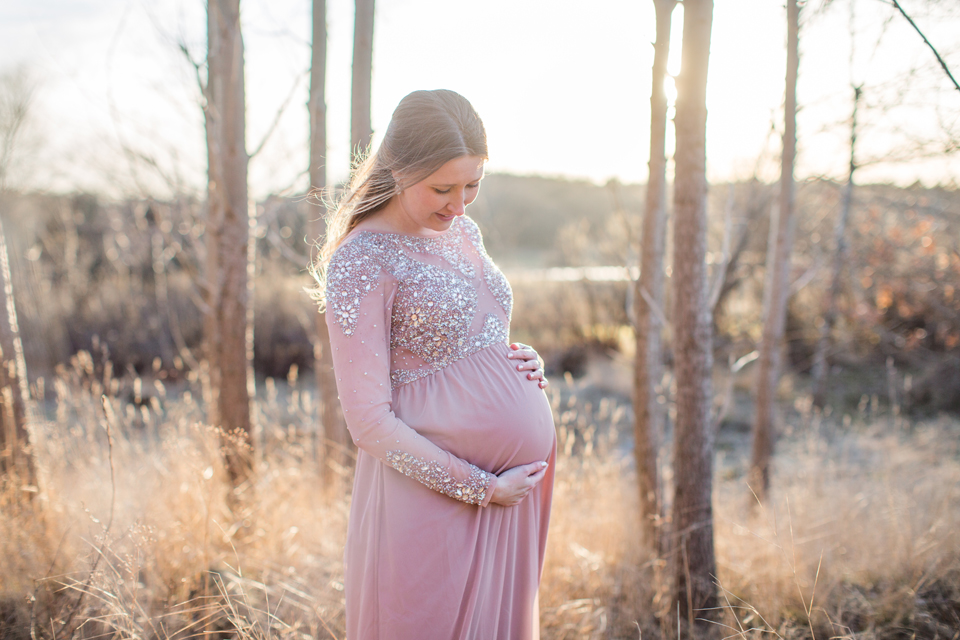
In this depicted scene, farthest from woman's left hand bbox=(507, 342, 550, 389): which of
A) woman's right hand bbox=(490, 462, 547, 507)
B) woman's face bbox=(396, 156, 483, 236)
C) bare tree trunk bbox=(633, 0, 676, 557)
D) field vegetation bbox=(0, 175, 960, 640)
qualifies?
bare tree trunk bbox=(633, 0, 676, 557)

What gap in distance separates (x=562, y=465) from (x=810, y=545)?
1424 millimetres

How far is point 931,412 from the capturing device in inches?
294

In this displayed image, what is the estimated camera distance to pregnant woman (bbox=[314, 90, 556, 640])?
140 centimetres

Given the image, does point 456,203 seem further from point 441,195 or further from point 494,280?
point 494,280

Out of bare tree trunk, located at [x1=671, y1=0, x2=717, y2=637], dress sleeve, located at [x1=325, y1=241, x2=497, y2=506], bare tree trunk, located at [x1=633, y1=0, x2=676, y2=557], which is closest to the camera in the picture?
dress sleeve, located at [x1=325, y1=241, x2=497, y2=506]

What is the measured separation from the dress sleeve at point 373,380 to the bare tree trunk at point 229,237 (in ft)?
6.69

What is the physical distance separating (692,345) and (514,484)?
125cm

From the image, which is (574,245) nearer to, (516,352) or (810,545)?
(810,545)

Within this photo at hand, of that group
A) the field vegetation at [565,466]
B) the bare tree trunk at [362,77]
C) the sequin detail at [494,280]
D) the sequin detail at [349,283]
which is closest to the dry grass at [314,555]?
the field vegetation at [565,466]

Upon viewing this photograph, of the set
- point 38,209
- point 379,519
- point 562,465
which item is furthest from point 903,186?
point 38,209

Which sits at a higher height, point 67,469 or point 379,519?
point 379,519


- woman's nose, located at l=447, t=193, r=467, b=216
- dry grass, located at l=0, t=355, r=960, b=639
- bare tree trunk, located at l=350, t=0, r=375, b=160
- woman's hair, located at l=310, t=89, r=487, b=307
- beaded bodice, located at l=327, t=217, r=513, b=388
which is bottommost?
dry grass, located at l=0, t=355, r=960, b=639

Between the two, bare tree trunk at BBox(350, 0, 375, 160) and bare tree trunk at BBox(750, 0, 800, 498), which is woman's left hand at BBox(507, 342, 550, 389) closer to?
bare tree trunk at BBox(350, 0, 375, 160)

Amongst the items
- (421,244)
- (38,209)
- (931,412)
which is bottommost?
(931,412)
